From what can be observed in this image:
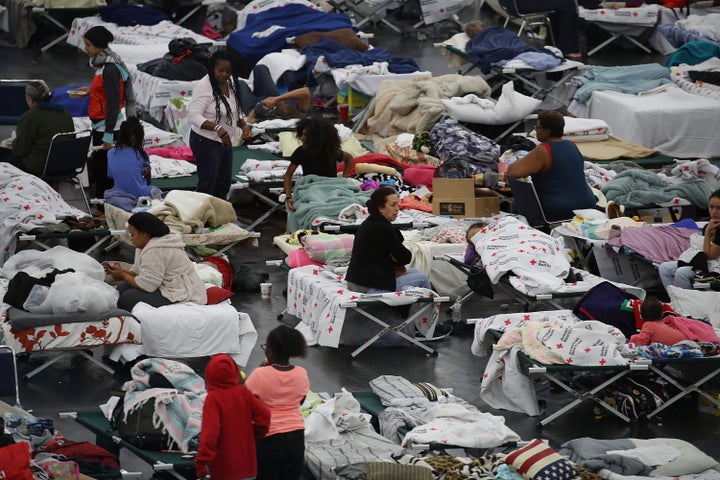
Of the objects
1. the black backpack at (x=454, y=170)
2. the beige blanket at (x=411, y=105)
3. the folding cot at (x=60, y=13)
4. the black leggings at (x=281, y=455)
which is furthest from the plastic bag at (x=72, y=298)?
the folding cot at (x=60, y=13)

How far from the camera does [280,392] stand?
7.81m

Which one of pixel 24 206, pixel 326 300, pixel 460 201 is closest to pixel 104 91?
pixel 24 206

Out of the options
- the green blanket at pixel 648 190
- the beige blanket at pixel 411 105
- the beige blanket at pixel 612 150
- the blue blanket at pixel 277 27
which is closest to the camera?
the green blanket at pixel 648 190

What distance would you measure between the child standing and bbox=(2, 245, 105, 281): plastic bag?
1.77 meters

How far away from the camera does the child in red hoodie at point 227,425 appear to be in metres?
7.47

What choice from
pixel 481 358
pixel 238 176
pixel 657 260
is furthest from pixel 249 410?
pixel 238 176

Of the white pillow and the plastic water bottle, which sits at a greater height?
the plastic water bottle

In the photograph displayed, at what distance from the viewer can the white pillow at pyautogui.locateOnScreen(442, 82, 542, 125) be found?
1509cm

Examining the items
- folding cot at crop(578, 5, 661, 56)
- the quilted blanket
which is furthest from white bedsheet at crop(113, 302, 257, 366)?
folding cot at crop(578, 5, 661, 56)

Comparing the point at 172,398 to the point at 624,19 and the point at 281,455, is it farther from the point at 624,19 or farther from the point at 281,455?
the point at 624,19

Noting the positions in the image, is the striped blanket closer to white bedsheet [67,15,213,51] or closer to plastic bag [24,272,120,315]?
plastic bag [24,272,120,315]

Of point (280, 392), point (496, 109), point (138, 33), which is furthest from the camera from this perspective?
point (138, 33)

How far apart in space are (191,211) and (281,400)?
4240 millimetres

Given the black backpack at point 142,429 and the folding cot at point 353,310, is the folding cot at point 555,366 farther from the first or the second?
the black backpack at point 142,429
